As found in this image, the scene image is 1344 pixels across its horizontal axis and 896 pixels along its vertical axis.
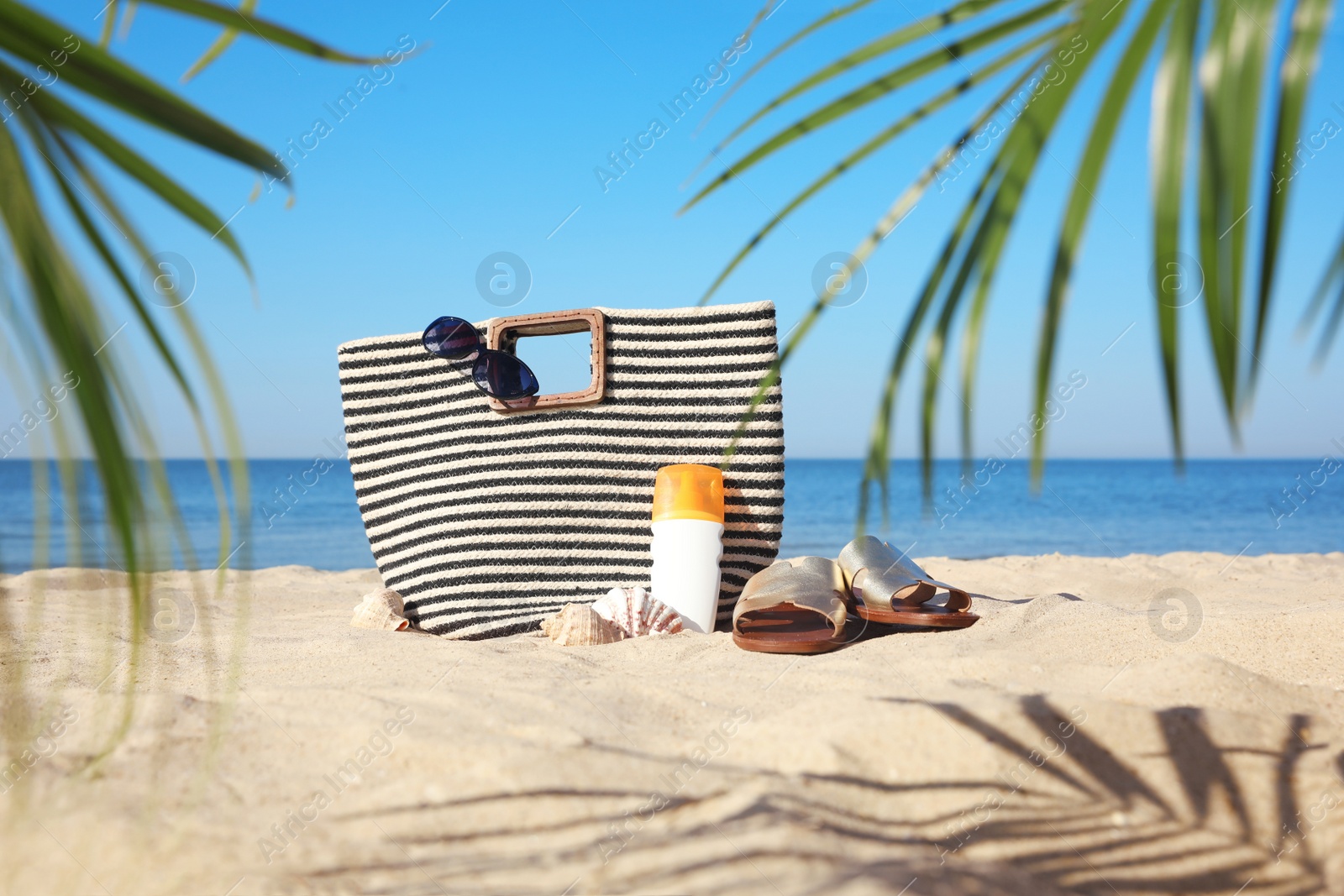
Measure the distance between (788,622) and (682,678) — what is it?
984 millimetres

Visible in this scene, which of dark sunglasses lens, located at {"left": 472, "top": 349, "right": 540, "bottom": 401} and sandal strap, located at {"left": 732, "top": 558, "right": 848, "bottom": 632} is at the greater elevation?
dark sunglasses lens, located at {"left": 472, "top": 349, "right": 540, "bottom": 401}

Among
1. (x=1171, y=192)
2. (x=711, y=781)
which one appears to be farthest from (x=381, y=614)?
(x=1171, y=192)

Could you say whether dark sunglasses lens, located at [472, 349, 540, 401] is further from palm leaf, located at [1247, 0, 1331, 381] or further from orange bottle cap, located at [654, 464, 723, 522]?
palm leaf, located at [1247, 0, 1331, 381]

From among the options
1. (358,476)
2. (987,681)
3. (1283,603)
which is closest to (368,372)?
(358,476)

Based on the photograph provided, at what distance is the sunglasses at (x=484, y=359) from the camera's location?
3539 mm

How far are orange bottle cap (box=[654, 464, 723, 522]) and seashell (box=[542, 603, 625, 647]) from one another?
434mm

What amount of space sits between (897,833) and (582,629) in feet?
5.70

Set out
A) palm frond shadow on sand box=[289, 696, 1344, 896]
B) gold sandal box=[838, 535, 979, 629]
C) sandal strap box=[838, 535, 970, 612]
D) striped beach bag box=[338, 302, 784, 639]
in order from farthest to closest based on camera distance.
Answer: striped beach bag box=[338, 302, 784, 639] → sandal strap box=[838, 535, 970, 612] → gold sandal box=[838, 535, 979, 629] → palm frond shadow on sand box=[289, 696, 1344, 896]

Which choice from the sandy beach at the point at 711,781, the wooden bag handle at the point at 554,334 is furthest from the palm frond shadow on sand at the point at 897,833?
the wooden bag handle at the point at 554,334

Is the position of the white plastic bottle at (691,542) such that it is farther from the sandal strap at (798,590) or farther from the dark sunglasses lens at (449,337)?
the dark sunglasses lens at (449,337)

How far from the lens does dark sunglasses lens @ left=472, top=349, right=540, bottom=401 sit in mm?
3537

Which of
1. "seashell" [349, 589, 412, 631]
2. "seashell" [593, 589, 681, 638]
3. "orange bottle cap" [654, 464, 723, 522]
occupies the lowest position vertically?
"seashell" [349, 589, 412, 631]

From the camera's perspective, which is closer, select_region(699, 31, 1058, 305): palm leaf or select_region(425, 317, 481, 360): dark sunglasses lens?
select_region(699, 31, 1058, 305): palm leaf

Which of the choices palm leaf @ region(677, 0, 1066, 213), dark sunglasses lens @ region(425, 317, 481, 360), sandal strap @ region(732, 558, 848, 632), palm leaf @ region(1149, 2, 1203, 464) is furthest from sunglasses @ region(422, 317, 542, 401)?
palm leaf @ region(1149, 2, 1203, 464)
